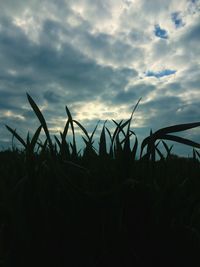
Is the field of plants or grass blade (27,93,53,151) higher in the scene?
grass blade (27,93,53,151)

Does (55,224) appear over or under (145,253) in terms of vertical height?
over

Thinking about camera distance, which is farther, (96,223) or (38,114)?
(38,114)

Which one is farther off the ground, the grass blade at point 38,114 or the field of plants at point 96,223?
the grass blade at point 38,114

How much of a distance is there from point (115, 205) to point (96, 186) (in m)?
0.16

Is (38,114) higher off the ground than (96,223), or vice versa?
(38,114)

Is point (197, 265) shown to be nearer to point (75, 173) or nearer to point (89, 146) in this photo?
point (75, 173)

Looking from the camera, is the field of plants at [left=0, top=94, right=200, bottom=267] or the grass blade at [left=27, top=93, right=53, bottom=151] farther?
the grass blade at [left=27, top=93, right=53, bottom=151]

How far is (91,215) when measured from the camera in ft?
3.21

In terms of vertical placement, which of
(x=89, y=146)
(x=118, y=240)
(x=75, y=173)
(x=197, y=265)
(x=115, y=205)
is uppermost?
(x=89, y=146)

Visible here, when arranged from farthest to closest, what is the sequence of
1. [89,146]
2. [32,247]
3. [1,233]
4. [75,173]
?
1. [89,146]
2. [75,173]
3. [1,233]
4. [32,247]

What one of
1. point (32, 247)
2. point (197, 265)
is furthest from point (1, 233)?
point (197, 265)

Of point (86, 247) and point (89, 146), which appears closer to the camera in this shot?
point (86, 247)

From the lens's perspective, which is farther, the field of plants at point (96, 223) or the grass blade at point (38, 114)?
the grass blade at point (38, 114)

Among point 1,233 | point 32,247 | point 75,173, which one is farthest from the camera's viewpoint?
point 75,173
